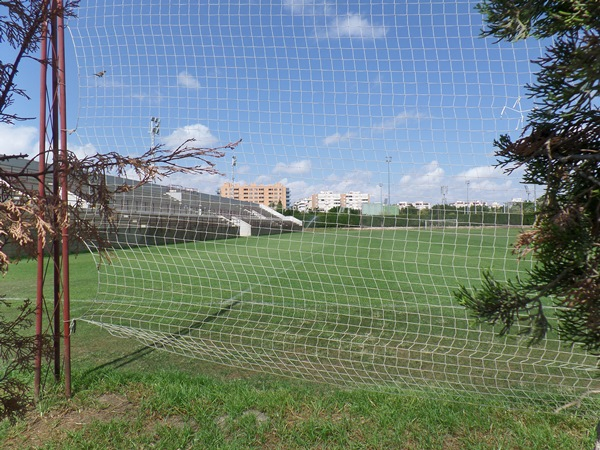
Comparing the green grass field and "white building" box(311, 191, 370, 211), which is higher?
"white building" box(311, 191, 370, 211)

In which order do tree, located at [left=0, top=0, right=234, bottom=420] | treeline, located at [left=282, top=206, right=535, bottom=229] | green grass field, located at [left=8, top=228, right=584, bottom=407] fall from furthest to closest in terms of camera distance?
treeline, located at [left=282, top=206, right=535, bottom=229]
green grass field, located at [left=8, top=228, right=584, bottom=407]
tree, located at [left=0, top=0, right=234, bottom=420]

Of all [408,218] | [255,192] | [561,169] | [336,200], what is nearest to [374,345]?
[408,218]

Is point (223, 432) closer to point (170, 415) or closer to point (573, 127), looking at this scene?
point (170, 415)

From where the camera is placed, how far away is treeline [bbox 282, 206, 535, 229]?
3.87 meters

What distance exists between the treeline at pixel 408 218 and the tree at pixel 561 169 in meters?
2.11

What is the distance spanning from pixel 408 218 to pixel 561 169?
2.96m

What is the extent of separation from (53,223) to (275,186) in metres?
2.89

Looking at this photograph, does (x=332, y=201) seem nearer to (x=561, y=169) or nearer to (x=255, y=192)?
(x=255, y=192)

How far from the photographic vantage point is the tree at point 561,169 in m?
1.32

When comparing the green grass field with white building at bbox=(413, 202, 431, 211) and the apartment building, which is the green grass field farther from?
white building at bbox=(413, 202, 431, 211)

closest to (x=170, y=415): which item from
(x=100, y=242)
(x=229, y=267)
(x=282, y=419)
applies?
(x=282, y=419)

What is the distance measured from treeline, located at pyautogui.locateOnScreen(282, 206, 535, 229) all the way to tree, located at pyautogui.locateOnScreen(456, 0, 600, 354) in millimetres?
2106

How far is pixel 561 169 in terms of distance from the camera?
1.39 m

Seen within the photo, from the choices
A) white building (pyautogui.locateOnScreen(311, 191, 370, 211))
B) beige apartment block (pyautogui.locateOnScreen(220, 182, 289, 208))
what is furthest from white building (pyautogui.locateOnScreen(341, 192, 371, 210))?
beige apartment block (pyautogui.locateOnScreen(220, 182, 289, 208))
